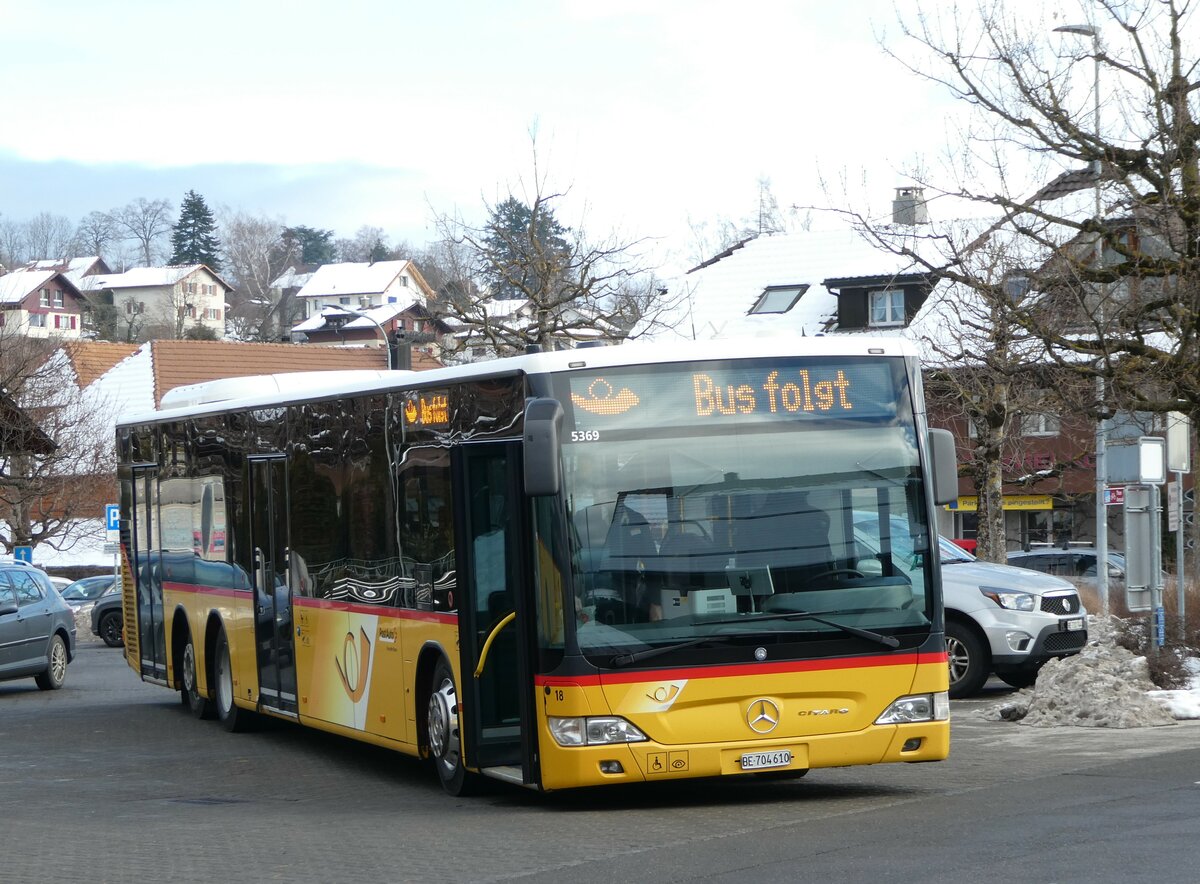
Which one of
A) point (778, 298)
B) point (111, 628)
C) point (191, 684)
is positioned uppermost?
point (778, 298)

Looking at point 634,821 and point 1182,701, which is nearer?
point 634,821

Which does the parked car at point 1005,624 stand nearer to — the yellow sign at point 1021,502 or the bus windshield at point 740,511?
the bus windshield at point 740,511

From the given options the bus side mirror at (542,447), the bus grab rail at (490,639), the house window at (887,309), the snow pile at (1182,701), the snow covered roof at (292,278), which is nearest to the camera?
the bus side mirror at (542,447)

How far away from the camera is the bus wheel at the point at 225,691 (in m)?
16.4

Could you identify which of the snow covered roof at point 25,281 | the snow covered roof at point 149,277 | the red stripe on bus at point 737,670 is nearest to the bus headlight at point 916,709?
the red stripe on bus at point 737,670

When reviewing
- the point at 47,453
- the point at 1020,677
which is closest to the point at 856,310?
the point at 47,453

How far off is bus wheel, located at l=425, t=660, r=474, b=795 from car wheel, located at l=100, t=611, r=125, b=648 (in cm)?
2590

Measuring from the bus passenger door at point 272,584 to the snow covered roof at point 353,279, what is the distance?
414 ft

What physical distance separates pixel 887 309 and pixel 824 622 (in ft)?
139

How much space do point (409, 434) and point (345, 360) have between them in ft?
190

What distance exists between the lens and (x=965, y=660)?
55.1 feet

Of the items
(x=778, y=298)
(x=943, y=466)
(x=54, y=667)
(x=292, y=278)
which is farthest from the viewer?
(x=292, y=278)

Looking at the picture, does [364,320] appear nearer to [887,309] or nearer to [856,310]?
[856,310]

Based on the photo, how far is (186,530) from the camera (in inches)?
685
